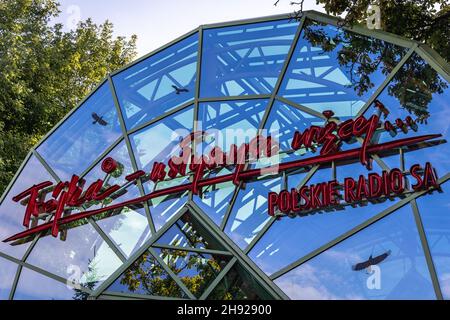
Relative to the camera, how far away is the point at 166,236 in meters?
11.5

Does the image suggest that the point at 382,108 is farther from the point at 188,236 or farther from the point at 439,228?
the point at 188,236

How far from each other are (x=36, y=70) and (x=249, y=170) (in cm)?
1654

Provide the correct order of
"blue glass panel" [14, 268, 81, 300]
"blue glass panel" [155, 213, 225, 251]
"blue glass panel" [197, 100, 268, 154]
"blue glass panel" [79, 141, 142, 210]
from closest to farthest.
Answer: "blue glass panel" [155, 213, 225, 251], "blue glass panel" [197, 100, 268, 154], "blue glass panel" [14, 268, 81, 300], "blue glass panel" [79, 141, 142, 210]

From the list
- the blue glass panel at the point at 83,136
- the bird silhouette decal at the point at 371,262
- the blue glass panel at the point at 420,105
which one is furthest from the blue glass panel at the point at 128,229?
the blue glass panel at the point at 420,105

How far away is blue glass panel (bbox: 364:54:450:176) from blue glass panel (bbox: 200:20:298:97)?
8.50 ft

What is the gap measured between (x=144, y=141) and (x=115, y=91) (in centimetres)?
200

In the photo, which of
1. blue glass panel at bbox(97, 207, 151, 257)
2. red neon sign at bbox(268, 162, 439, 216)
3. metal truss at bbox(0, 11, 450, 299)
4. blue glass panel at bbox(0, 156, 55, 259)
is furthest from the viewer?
blue glass panel at bbox(0, 156, 55, 259)

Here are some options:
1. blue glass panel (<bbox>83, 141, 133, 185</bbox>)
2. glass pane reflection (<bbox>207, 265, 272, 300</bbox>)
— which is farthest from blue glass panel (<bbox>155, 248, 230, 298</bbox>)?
blue glass panel (<bbox>83, 141, 133, 185</bbox>)

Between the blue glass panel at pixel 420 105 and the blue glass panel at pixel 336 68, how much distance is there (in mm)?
334

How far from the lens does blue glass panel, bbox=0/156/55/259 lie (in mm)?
13859

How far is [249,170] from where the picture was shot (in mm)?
11258

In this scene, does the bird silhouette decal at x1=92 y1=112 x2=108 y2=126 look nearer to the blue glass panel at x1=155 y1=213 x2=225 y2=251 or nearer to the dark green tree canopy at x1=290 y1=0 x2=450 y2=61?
the blue glass panel at x1=155 y1=213 x2=225 y2=251

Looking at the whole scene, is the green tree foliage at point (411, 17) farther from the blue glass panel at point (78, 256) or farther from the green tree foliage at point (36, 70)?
the green tree foliage at point (36, 70)

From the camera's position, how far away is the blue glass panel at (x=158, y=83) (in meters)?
13.1
